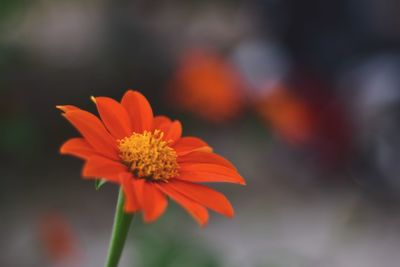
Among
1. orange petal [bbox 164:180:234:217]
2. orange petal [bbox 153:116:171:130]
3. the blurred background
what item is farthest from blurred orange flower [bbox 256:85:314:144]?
orange petal [bbox 164:180:234:217]

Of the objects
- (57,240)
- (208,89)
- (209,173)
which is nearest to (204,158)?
(209,173)

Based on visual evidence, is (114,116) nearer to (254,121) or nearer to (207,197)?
(207,197)

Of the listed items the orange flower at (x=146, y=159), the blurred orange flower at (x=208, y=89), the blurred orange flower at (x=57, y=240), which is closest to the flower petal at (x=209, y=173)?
the orange flower at (x=146, y=159)

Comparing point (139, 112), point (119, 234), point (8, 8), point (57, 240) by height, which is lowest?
point (119, 234)

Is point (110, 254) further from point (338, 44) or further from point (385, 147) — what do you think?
point (338, 44)

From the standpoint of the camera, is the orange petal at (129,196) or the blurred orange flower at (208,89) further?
the blurred orange flower at (208,89)

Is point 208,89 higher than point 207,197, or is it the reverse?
point 208,89

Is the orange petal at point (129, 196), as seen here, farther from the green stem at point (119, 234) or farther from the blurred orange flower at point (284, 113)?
the blurred orange flower at point (284, 113)

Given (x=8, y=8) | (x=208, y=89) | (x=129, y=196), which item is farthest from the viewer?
(x=208, y=89)
